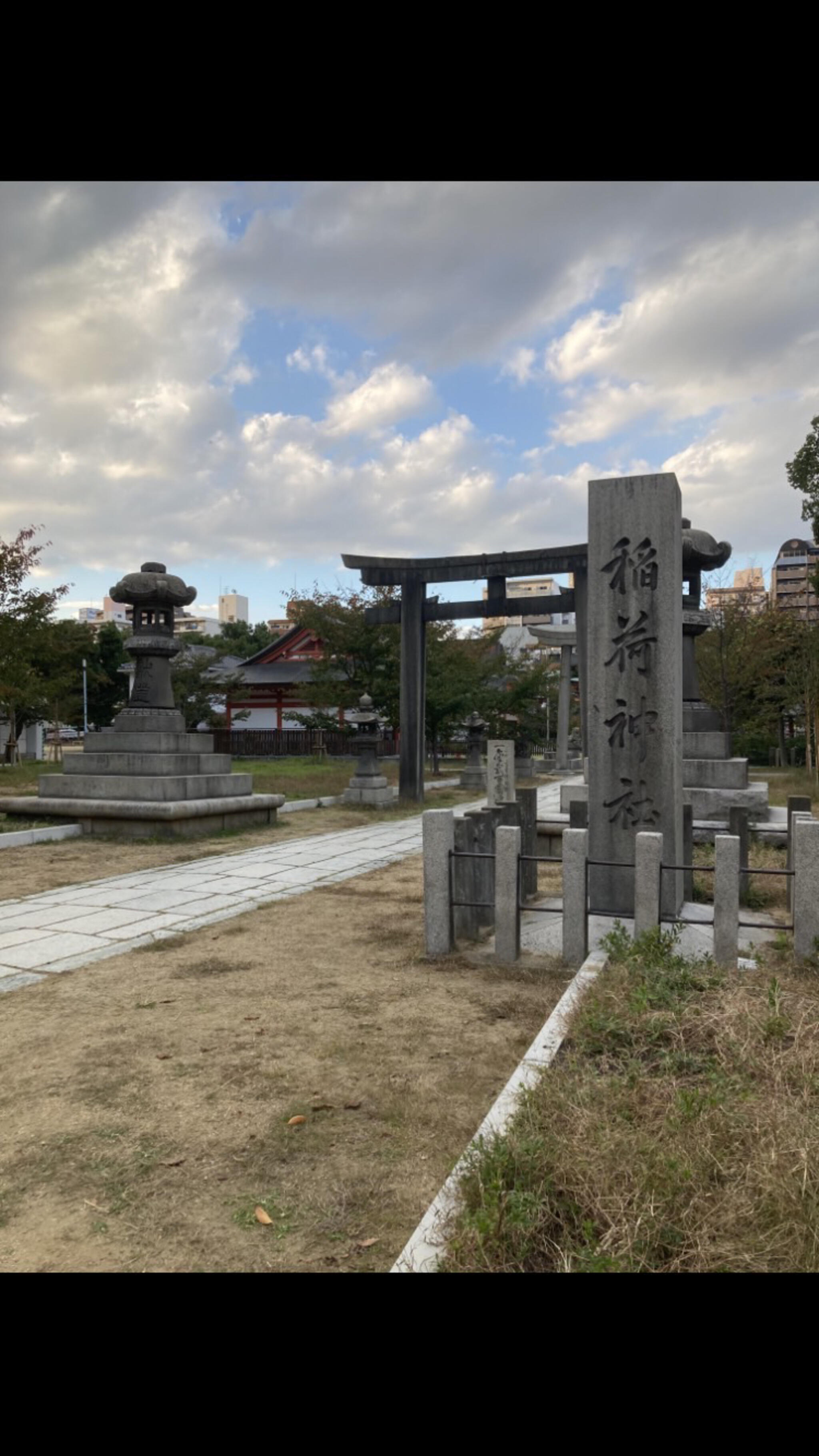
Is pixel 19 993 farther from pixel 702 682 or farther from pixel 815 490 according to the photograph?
pixel 702 682

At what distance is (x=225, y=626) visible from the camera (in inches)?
2093

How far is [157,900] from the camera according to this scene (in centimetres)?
692

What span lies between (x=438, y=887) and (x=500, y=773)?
1.85 meters

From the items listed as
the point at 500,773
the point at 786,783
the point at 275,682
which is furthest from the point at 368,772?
the point at 275,682

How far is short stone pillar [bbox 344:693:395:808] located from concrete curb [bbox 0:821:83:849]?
5.44 m

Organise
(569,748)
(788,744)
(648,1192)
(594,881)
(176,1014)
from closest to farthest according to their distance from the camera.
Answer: (648,1192) → (176,1014) → (594,881) → (788,744) → (569,748)

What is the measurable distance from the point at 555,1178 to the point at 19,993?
11.4 ft

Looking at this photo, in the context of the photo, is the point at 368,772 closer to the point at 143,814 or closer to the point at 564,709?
the point at 143,814

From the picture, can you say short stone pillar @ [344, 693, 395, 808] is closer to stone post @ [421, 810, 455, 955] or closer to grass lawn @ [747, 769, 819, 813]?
grass lawn @ [747, 769, 819, 813]

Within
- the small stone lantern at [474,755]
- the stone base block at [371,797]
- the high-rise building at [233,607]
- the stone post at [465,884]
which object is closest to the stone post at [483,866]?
the stone post at [465,884]

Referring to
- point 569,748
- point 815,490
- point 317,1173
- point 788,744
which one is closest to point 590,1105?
point 317,1173

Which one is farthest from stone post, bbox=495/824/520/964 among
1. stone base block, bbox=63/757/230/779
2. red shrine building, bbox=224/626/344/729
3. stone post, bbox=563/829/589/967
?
red shrine building, bbox=224/626/344/729

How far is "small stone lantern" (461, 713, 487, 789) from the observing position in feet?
64.0

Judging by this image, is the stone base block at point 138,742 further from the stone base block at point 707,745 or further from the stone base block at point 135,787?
the stone base block at point 707,745
